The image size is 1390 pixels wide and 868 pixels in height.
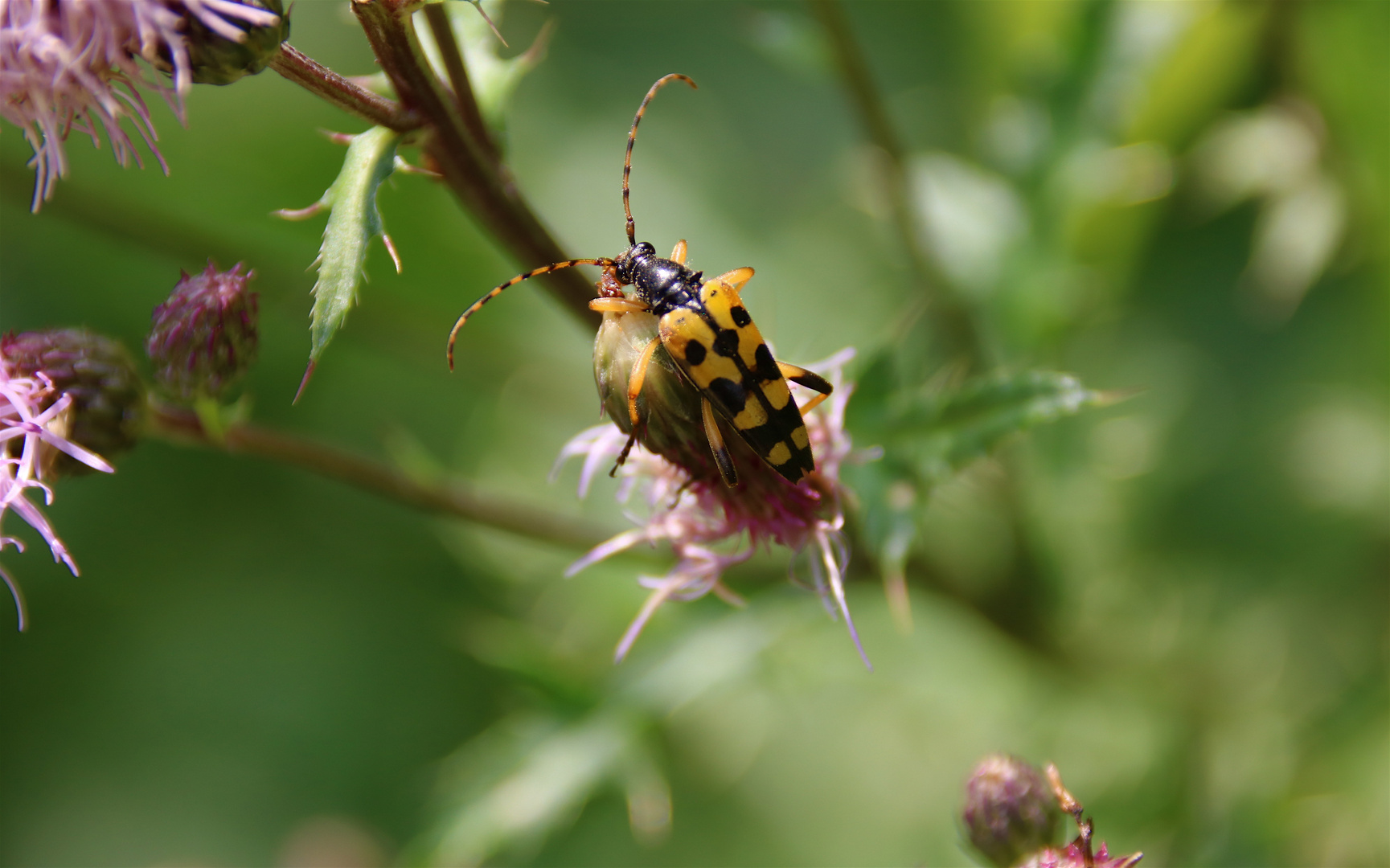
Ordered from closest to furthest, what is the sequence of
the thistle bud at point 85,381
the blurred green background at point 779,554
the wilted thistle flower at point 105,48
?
the wilted thistle flower at point 105,48 < the thistle bud at point 85,381 < the blurred green background at point 779,554

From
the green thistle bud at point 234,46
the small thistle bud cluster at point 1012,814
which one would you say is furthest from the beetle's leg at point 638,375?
the small thistle bud cluster at point 1012,814

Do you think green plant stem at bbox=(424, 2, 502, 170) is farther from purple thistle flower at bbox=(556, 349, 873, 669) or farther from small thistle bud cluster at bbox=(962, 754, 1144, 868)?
small thistle bud cluster at bbox=(962, 754, 1144, 868)

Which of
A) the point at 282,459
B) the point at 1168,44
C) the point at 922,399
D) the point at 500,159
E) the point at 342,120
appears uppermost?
the point at 1168,44

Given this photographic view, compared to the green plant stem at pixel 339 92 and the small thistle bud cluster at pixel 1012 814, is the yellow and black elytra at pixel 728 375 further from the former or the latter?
the small thistle bud cluster at pixel 1012 814

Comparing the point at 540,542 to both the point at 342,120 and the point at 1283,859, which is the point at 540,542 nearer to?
the point at 1283,859

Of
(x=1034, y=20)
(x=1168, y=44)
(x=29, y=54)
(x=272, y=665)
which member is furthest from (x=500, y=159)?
(x=272, y=665)

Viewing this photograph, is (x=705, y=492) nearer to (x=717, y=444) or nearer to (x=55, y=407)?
(x=717, y=444)

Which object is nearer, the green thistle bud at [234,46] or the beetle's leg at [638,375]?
the green thistle bud at [234,46]
